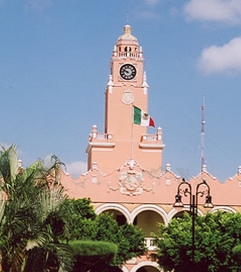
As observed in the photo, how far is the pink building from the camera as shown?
183 ft

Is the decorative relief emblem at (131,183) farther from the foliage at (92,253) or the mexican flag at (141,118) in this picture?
the foliage at (92,253)

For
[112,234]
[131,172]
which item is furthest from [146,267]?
[112,234]

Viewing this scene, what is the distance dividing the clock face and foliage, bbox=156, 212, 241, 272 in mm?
18154

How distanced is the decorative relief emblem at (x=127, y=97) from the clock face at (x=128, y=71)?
1412 mm

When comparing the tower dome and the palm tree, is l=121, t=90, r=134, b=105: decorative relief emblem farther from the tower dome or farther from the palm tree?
the palm tree

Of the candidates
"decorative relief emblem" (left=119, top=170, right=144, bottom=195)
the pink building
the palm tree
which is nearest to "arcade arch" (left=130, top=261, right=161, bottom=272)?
the pink building

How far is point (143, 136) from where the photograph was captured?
203 ft

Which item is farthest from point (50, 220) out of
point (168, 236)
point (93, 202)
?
point (93, 202)

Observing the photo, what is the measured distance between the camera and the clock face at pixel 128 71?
63656mm

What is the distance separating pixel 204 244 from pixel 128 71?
2180cm

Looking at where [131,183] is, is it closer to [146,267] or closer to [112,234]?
[146,267]

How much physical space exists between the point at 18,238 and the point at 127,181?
3009cm

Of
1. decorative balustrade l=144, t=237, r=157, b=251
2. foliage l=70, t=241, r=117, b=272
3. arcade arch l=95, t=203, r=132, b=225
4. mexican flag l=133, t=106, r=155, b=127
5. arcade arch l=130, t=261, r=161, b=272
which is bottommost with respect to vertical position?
foliage l=70, t=241, r=117, b=272

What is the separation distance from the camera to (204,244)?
45.4 meters
